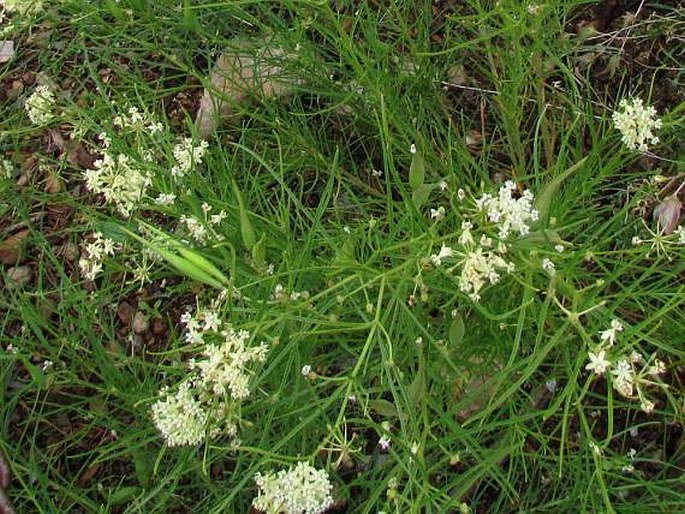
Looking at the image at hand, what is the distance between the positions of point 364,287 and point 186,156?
598 millimetres

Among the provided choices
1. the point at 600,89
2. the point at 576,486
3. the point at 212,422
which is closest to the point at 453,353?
the point at 576,486

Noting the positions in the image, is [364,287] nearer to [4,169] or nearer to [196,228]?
[196,228]

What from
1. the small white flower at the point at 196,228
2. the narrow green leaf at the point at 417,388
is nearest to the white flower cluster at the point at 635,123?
the narrow green leaf at the point at 417,388

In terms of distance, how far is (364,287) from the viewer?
1.42m

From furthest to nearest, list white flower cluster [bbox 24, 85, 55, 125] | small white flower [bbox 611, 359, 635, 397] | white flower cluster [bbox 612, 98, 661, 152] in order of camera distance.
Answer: white flower cluster [bbox 24, 85, 55, 125], white flower cluster [bbox 612, 98, 661, 152], small white flower [bbox 611, 359, 635, 397]

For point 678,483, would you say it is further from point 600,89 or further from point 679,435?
point 600,89

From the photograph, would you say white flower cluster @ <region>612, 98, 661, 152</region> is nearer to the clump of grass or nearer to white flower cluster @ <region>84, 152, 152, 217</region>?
the clump of grass

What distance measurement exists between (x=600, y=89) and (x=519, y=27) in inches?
30.5

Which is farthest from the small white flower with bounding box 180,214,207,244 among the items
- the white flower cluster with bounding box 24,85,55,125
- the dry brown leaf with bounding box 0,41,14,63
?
the dry brown leaf with bounding box 0,41,14,63

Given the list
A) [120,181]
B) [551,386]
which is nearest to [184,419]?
[120,181]

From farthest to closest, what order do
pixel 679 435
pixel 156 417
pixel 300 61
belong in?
pixel 300 61
pixel 679 435
pixel 156 417

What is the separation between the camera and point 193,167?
70.6 inches

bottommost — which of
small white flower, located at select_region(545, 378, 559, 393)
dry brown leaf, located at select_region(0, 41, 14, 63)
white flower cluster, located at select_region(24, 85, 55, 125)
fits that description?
small white flower, located at select_region(545, 378, 559, 393)

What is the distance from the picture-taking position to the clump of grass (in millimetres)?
1416
